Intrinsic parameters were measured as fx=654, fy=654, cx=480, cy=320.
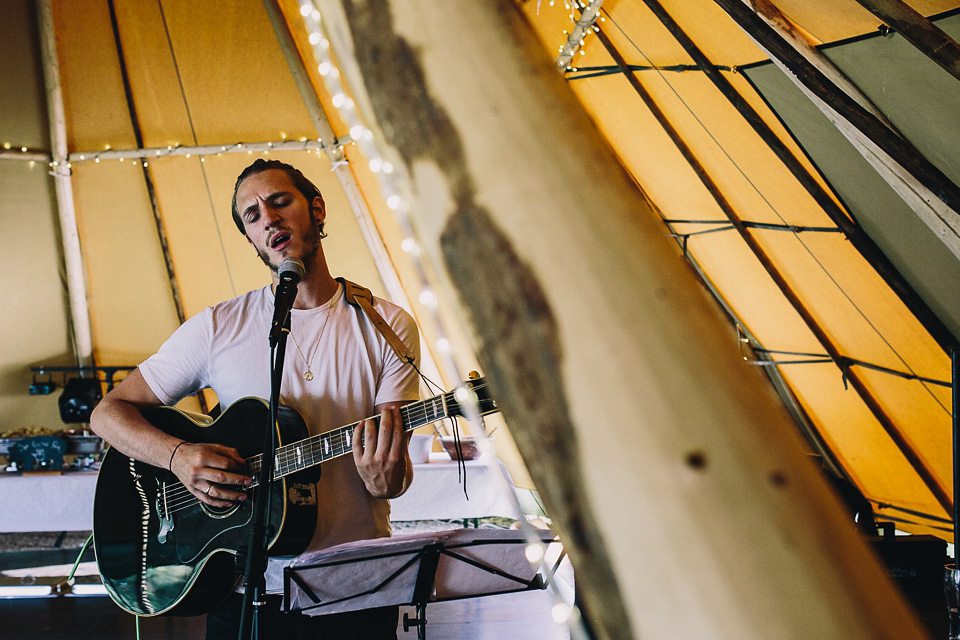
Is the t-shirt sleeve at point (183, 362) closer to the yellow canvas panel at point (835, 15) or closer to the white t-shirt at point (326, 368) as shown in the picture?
the white t-shirt at point (326, 368)

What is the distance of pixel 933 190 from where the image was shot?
2508 millimetres

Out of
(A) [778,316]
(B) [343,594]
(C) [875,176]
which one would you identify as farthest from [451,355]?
(A) [778,316]

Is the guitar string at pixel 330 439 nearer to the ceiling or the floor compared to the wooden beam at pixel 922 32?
nearer to the floor

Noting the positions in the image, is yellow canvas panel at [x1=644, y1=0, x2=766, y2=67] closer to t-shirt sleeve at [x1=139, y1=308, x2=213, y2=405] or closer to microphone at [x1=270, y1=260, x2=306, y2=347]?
microphone at [x1=270, y1=260, x2=306, y2=347]

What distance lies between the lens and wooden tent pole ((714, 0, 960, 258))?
8.15 ft

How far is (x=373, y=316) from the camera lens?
1.85 meters

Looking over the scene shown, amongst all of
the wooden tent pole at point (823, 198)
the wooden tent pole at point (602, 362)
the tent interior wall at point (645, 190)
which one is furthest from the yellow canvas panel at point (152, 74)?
the wooden tent pole at point (602, 362)

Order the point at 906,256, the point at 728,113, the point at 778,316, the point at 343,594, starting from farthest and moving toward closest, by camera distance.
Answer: the point at 778,316 < the point at 728,113 < the point at 906,256 < the point at 343,594

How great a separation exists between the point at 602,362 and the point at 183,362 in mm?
1925

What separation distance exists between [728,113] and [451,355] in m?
4.05

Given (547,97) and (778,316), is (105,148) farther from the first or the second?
(547,97)

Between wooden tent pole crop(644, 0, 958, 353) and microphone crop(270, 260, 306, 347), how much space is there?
295cm

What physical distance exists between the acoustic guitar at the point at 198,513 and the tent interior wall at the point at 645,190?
1.92 ft

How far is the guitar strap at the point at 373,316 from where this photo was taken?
1.81 metres
